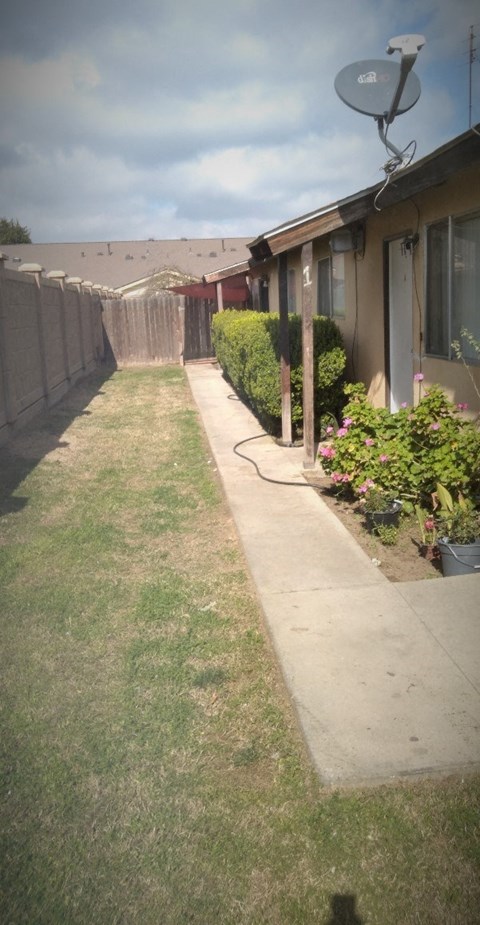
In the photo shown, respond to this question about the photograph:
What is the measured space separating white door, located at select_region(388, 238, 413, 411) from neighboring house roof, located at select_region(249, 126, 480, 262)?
679 mm

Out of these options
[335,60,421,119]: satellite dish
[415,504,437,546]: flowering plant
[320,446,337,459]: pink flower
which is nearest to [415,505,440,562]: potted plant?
[415,504,437,546]: flowering plant

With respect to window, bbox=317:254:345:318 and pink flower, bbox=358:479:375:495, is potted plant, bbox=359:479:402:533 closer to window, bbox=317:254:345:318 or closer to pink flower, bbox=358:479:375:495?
pink flower, bbox=358:479:375:495

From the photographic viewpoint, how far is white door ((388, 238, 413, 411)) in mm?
7594

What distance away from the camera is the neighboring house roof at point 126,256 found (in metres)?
41.4

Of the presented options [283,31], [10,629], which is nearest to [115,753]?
[10,629]

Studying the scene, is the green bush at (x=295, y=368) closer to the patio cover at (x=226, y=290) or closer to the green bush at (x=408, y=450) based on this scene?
the green bush at (x=408, y=450)

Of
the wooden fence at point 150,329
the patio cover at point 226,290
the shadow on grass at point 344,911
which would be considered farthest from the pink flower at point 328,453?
the wooden fence at point 150,329

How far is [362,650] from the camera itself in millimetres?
3775

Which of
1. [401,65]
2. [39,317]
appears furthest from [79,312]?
[401,65]

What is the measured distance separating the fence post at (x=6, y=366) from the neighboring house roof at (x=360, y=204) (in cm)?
347

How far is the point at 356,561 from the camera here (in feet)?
16.6

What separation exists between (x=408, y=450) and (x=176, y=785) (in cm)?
357

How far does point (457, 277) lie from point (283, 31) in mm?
9242

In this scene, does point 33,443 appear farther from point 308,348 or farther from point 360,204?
point 360,204
